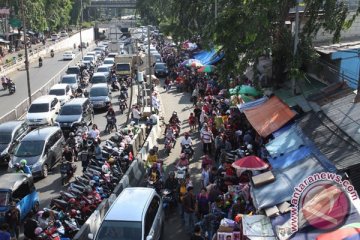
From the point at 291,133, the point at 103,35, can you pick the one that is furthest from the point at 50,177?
the point at 103,35

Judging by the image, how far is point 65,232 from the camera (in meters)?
12.9

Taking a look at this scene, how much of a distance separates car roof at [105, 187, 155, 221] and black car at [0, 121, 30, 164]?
30.2ft

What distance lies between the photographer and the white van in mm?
11117

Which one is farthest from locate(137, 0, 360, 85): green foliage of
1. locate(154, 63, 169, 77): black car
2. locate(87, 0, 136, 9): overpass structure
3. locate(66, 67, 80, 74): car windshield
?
locate(87, 0, 136, 9): overpass structure

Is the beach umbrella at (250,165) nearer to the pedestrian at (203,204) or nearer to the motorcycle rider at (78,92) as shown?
the pedestrian at (203,204)

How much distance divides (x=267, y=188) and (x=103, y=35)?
93.6m

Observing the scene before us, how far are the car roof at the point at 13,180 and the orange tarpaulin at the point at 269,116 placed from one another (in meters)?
7.72

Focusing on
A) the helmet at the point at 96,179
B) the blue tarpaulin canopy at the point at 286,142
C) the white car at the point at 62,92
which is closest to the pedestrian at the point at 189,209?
the blue tarpaulin canopy at the point at 286,142

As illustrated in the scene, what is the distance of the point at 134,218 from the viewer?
11.4 metres

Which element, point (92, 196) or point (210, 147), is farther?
point (210, 147)

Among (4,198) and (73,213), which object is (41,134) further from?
(73,213)

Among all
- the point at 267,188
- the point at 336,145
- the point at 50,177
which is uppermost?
the point at 336,145

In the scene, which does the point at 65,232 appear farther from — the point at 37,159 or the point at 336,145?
the point at 336,145

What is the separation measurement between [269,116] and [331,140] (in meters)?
4.48
